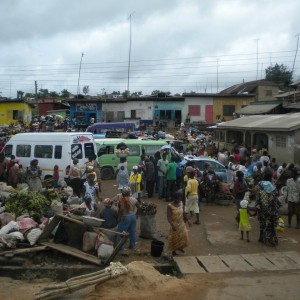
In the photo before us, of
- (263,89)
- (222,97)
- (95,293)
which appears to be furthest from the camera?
(263,89)

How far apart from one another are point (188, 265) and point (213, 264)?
21.2 inches

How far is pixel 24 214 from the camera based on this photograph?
1084 cm

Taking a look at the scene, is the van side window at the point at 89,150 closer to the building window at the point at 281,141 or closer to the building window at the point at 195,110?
the building window at the point at 281,141

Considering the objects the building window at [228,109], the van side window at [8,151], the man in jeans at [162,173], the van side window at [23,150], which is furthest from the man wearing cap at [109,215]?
the building window at [228,109]

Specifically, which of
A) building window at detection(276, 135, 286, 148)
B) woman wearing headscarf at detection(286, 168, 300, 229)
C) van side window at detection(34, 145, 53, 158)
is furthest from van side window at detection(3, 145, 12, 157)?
building window at detection(276, 135, 286, 148)

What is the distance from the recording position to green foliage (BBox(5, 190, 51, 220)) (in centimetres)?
1096

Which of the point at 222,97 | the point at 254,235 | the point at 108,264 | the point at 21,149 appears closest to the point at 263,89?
the point at 222,97

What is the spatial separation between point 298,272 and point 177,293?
2.76 m

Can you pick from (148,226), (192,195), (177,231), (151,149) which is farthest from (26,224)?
(151,149)

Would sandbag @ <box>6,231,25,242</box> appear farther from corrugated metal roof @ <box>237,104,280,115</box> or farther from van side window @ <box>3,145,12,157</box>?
corrugated metal roof @ <box>237,104,280,115</box>

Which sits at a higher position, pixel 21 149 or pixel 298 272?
pixel 21 149

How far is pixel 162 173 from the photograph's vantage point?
1533cm

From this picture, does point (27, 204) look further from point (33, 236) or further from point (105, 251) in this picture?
point (105, 251)

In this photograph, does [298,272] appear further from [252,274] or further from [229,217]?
[229,217]
